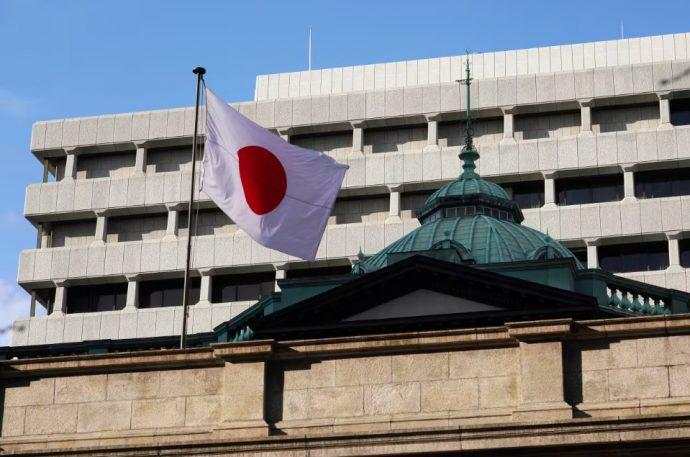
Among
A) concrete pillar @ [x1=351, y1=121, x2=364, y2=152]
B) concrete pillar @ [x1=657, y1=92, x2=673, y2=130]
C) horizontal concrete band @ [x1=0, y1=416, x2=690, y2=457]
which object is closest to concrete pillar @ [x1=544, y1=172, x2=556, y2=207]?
concrete pillar @ [x1=657, y1=92, x2=673, y2=130]

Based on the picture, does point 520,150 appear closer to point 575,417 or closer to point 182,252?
point 182,252

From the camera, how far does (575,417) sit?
101 ft

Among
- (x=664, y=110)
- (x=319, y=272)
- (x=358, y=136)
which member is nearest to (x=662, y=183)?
(x=664, y=110)

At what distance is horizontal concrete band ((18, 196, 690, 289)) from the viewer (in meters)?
80.4

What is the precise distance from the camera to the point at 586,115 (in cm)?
8406

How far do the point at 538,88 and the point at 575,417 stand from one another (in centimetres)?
5538

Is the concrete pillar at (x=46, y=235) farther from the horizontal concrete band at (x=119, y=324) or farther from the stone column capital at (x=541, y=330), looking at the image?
the stone column capital at (x=541, y=330)

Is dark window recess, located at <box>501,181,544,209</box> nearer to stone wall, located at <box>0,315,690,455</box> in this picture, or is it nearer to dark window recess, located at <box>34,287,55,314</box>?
dark window recess, located at <box>34,287,55,314</box>

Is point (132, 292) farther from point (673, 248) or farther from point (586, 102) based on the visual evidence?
point (673, 248)

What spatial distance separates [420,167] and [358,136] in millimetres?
3933

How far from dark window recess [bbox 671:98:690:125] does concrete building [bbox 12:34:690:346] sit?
8 cm

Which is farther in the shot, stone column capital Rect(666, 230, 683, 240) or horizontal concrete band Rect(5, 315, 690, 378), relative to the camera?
stone column capital Rect(666, 230, 683, 240)

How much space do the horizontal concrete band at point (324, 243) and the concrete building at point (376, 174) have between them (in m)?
0.08

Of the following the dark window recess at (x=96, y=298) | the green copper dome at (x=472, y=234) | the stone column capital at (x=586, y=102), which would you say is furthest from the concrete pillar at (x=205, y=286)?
the green copper dome at (x=472, y=234)
